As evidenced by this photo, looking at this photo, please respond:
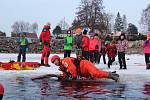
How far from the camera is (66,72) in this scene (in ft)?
42.3

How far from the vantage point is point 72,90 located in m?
10.8

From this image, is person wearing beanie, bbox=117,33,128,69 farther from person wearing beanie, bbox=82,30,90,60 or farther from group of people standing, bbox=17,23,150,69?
person wearing beanie, bbox=82,30,90,60

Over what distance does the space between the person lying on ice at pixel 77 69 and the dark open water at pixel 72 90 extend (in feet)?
1.05

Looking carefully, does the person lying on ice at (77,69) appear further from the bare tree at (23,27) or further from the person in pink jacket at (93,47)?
the bare tree at (23,27)

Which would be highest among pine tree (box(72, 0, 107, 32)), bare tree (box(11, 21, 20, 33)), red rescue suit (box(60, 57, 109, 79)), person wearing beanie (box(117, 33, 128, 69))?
bare tree (box(11, 21, 20, 33))

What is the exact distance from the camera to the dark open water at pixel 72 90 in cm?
942

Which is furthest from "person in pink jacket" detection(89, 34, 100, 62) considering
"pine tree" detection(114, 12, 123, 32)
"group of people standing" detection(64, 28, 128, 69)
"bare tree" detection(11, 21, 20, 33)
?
"bare tree" detection(11, 21, 20, 33)

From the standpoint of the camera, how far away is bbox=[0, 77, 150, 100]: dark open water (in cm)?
942

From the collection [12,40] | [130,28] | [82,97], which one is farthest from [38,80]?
[130,28]

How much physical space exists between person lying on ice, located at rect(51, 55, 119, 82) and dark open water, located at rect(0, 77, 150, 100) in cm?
32

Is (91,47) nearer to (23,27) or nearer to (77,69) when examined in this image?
(77,69)

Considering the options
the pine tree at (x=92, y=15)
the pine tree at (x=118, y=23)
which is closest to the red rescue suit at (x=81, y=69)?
the pine tree at (x=92, y=15)

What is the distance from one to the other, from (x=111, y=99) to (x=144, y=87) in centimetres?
291

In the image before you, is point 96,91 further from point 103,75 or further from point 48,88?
point 103,75
